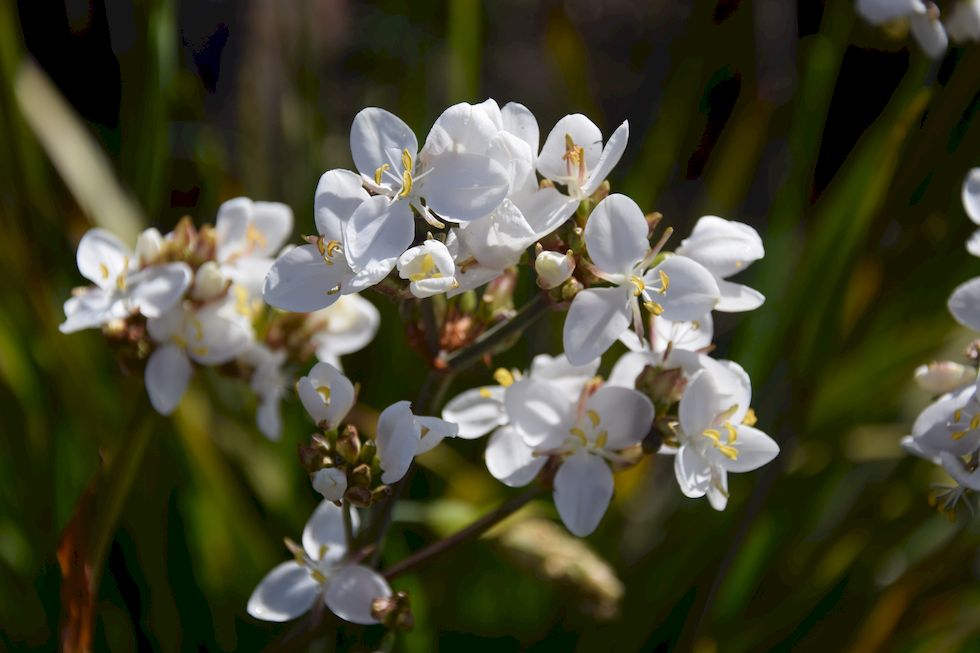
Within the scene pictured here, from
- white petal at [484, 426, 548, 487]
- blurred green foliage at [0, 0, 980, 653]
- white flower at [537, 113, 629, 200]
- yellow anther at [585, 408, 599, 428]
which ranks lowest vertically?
blurred green foliage at [0, 0, 980, 653]

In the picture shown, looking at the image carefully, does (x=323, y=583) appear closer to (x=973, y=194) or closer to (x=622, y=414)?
(x=622, y=414)

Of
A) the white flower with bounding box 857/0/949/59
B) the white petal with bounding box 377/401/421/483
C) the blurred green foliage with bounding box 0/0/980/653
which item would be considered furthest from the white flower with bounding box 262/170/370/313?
the white flower with bounding box 857/0/949/59

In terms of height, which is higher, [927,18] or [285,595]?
[927,18]

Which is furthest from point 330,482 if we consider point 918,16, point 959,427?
point 918,16

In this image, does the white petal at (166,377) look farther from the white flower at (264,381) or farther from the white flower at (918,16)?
the white flower at (918,16)

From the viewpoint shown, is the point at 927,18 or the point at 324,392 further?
the point at 927,18

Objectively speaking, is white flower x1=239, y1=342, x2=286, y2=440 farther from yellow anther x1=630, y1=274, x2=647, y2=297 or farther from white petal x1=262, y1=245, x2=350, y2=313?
yellow anther x1=630, y1=274, x2=647, y2=297

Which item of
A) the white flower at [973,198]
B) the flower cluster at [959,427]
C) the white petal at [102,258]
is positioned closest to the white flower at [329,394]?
the white petal at [102,258]
